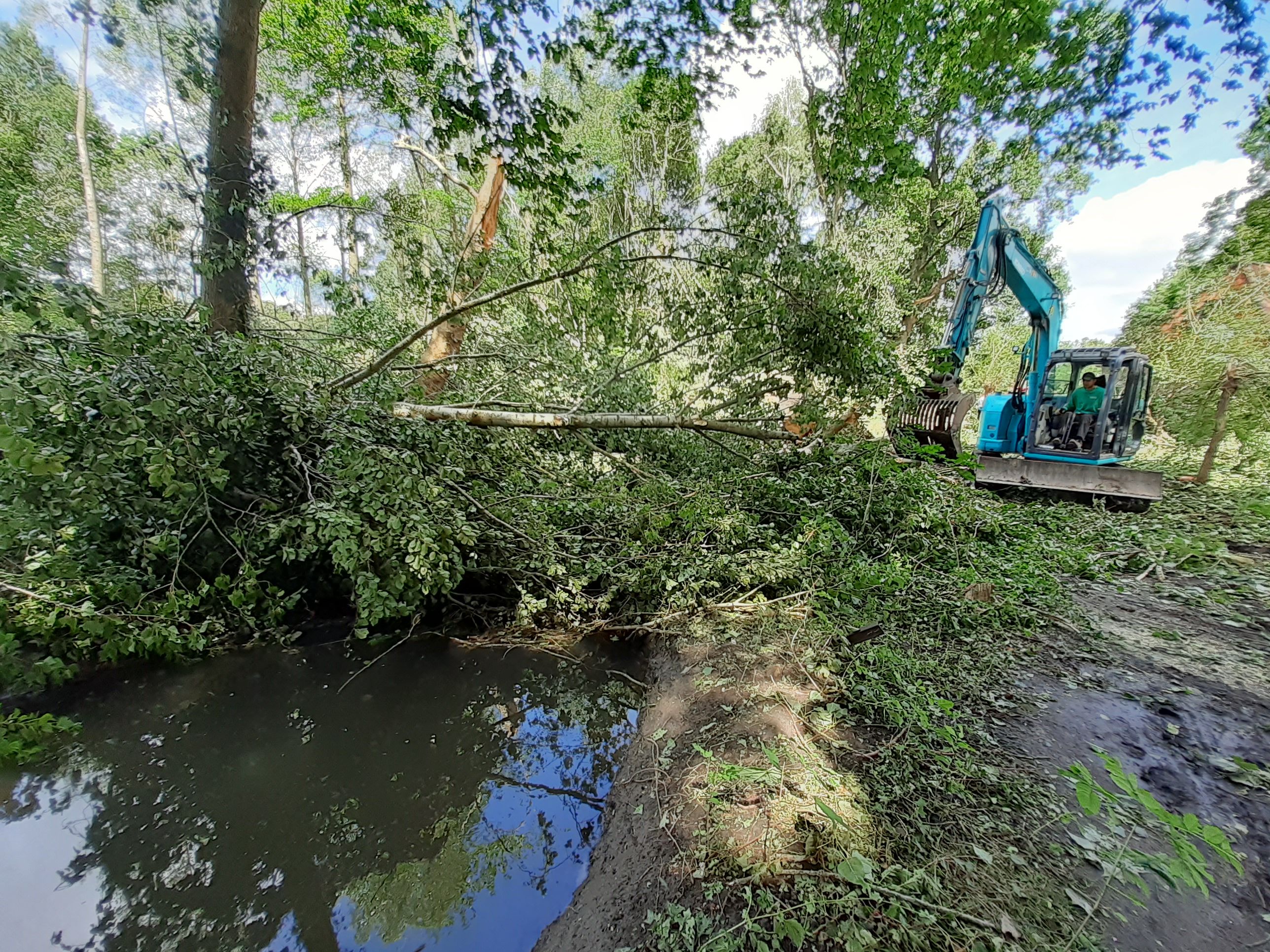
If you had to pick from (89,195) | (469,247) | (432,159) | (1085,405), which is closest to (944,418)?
(1085,405)

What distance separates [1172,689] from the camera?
317 cm

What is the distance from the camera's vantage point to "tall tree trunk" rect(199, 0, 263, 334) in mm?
3859

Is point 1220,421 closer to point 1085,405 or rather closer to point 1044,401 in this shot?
point 1085,405

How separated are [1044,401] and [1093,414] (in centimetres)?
65

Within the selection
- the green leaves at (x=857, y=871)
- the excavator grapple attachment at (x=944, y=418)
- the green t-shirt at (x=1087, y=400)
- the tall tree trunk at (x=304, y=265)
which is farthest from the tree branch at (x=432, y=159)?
the green t-shirt at (x=1087, y=400)

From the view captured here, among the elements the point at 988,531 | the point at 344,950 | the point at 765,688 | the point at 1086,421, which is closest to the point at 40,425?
the point at 344,950

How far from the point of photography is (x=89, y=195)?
6180 mm

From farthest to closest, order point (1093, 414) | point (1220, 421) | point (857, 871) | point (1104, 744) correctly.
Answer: point (1220, 421) → point (1093, 414) → point (1104, 744) → point (857, 871)

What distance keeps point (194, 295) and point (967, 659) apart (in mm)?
6258

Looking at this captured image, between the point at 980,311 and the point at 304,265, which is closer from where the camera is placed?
the point at 304,265

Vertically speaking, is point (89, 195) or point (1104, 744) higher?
point (89, 195)

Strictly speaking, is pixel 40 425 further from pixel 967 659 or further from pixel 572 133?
pixel 572 133

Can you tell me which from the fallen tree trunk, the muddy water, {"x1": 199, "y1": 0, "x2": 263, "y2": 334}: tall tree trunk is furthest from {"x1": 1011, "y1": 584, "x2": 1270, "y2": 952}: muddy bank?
{"x1": 199, "y1": 0, "x2": 263, "y2": 334}: tall tree trunk

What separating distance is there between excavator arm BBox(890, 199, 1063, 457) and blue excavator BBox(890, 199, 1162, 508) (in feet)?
0.04
